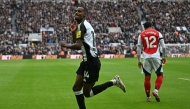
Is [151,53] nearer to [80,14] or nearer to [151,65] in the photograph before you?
[151,65]

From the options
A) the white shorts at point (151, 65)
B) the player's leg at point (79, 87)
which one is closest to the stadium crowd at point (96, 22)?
the white shorts at point (151, 65)

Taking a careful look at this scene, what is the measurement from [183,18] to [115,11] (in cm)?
1234

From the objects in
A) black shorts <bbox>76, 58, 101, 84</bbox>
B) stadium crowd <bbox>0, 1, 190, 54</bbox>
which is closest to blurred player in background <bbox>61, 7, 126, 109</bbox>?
black shorts <bbox>76, 58, 101, 84</bbox>

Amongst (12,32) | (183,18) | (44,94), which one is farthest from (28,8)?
(44,94)

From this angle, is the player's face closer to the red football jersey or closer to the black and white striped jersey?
the black and white striped jersey

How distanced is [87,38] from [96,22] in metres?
52.5

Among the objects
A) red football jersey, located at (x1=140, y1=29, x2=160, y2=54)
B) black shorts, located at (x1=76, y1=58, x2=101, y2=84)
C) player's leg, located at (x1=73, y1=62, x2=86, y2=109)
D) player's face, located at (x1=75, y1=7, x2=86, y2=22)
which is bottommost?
player's leg, located at (x1=73, y1=62, x2=86, y2=109)

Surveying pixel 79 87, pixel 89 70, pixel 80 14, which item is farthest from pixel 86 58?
pixel 80 14

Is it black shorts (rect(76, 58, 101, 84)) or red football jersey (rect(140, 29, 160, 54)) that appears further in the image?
red football jersey (rect(140, 29, 160, 54))

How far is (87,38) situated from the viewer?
8.41 metres

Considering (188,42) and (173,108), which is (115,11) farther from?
(173,108)

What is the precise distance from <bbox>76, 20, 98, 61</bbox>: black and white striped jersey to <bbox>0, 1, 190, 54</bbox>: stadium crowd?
44145 mm

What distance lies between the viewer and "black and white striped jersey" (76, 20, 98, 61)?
8273 millimetres

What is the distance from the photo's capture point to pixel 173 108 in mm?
9883
